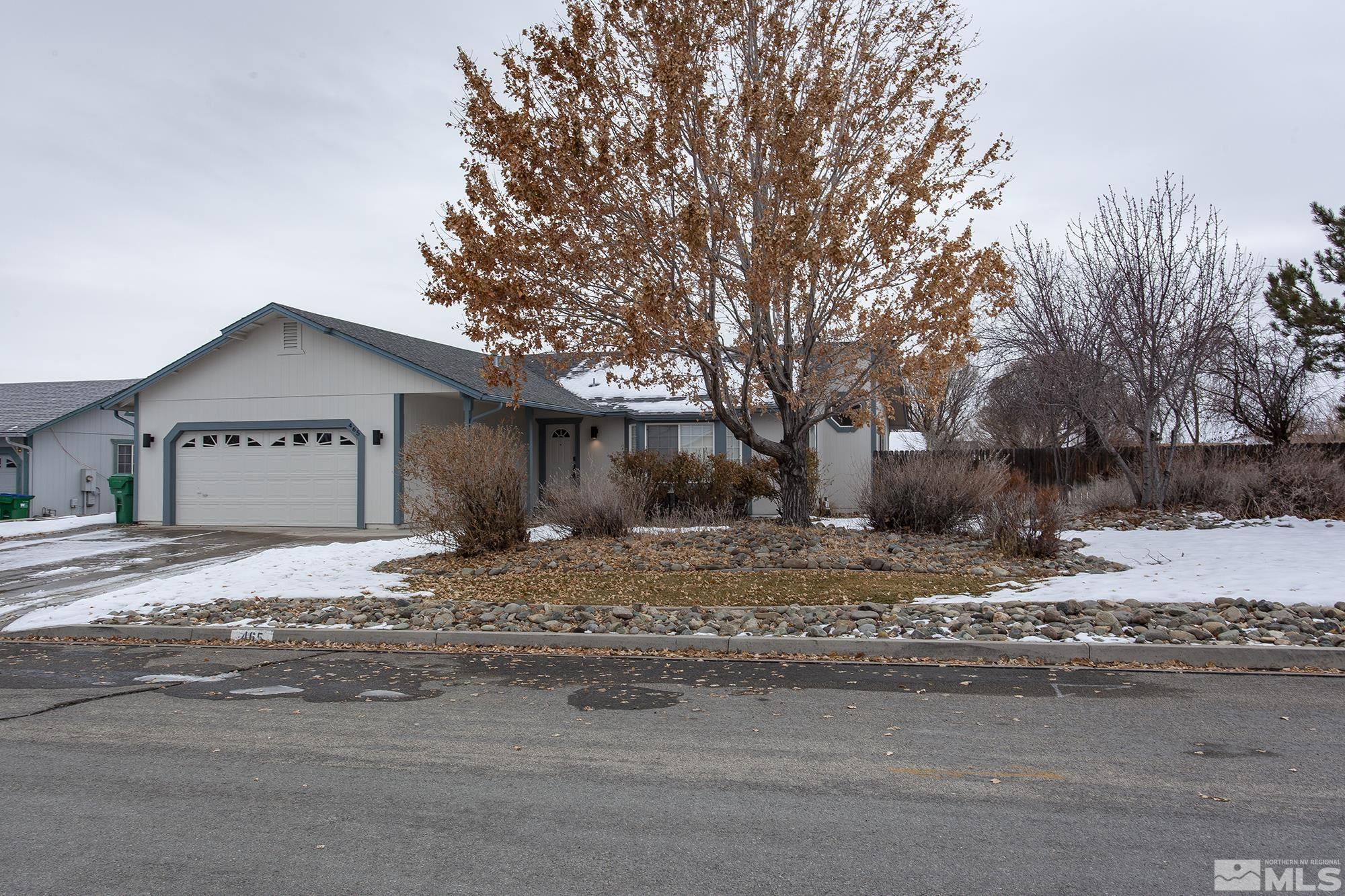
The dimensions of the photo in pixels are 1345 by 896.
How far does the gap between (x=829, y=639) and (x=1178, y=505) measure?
12.8 meters

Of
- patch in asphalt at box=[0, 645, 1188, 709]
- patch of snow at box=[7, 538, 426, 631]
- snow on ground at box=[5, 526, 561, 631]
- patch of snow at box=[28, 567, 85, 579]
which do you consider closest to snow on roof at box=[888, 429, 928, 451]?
snow on ground at box=[5, 526, 561, 631]

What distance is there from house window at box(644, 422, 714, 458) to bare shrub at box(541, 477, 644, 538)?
752 cm

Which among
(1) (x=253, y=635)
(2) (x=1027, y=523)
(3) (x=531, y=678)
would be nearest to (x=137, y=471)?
(1) (x=253, y=635)

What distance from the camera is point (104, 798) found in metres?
4.87

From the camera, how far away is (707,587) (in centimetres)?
1132

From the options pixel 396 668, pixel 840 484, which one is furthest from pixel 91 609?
pixel 840 484

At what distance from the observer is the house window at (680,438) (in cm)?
2367

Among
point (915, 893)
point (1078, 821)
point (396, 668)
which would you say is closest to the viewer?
point (915, 893)

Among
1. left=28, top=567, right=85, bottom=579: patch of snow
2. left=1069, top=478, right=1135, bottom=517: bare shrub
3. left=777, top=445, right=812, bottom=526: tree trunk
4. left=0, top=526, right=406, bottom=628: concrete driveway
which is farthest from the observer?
left=1069, top=478, right=1135, bottom=517: bare shrub

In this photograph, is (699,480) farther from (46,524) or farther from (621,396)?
(46,524)

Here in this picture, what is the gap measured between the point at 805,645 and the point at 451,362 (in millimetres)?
16795

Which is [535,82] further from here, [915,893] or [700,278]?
[915,893]

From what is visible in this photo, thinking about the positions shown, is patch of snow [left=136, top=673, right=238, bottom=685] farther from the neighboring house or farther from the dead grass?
the neighboring house

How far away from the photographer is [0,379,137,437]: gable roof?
29688mm
